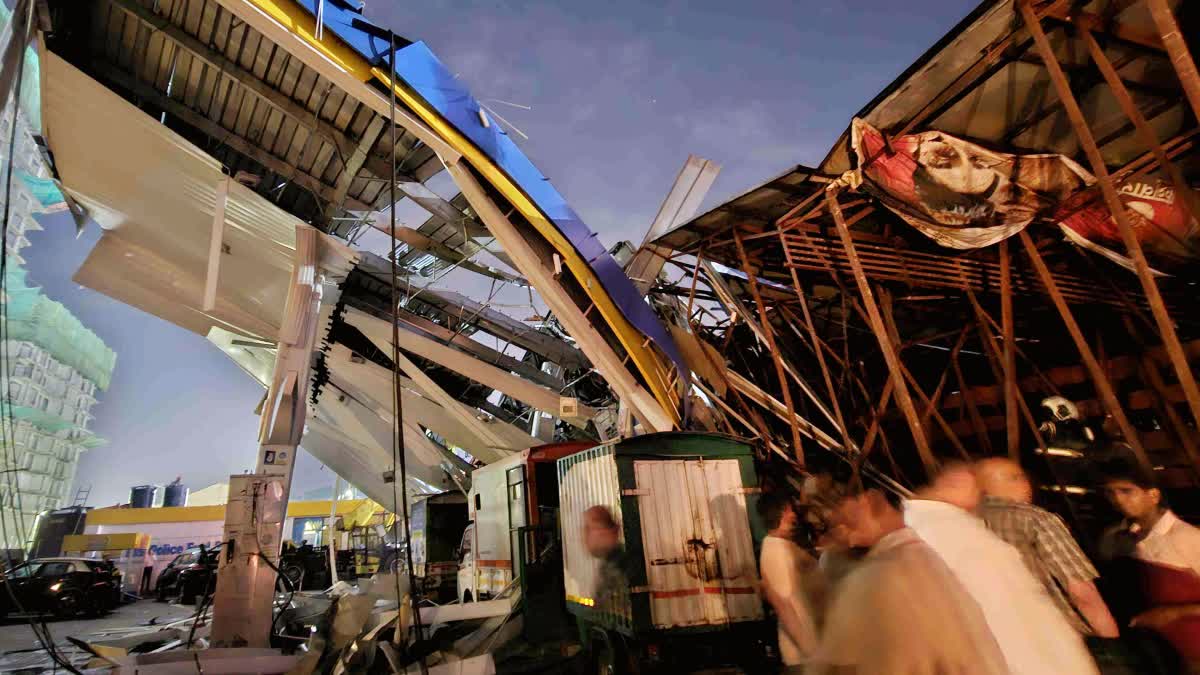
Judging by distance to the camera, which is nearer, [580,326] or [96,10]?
[96,10]

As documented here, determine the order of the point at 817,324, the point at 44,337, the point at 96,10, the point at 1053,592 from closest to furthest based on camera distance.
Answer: the point at 1053,592 < the point at 96,10 < the point at 817,324 < the point at 44,337

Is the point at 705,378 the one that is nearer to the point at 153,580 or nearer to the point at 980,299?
the point at 980,299

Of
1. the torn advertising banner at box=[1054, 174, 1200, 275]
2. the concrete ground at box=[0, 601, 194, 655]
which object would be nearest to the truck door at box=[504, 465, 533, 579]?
the concrete ground at box=[0, 601, 194, 655]

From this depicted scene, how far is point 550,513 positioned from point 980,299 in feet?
24.8

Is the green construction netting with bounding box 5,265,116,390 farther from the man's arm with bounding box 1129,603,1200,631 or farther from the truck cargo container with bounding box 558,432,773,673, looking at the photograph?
the man's arm with bounding box 1129,603,1200,631

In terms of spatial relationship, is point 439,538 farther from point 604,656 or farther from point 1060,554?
point 1060,554

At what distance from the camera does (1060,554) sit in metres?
3.05

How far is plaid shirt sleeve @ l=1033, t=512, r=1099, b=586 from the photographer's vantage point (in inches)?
118

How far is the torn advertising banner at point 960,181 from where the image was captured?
5992 millimetres

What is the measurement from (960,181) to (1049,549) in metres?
4.58

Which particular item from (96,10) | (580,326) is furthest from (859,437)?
(96,10)

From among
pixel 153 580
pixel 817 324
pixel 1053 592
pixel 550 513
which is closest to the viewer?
pixel 1053 592

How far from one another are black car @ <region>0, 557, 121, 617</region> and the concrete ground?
32 centimetres

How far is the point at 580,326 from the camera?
8.57 metres
